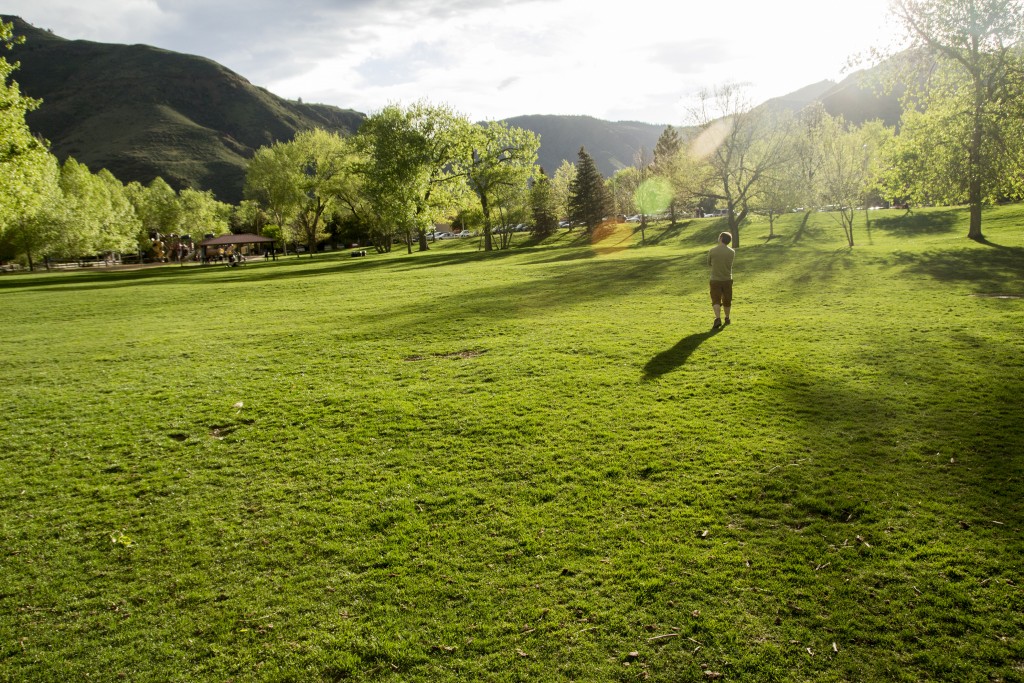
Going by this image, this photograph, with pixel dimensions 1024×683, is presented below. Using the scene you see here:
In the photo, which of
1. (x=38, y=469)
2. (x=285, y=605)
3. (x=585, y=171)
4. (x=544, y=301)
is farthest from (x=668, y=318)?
(x=585, y=171)

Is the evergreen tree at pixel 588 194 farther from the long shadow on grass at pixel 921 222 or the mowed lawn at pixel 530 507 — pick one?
the mowed lawn at pixel 530 507

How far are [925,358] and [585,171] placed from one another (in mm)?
74376

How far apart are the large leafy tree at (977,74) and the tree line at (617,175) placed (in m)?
0.07

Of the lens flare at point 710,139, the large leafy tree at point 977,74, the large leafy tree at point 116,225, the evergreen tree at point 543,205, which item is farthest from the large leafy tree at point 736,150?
the large leafy tree at point 116,225

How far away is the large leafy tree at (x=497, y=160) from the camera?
61.5 m

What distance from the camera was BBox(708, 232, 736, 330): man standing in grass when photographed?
14.8 m

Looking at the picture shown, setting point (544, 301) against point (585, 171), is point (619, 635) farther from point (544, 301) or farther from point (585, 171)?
point (585, 171)

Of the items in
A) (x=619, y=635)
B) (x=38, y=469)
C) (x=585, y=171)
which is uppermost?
(x=585, y=171)

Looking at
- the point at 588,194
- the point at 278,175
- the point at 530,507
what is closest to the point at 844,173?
the point at 588,194

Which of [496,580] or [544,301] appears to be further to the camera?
[544,301]

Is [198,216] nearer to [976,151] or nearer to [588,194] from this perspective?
[588,194]

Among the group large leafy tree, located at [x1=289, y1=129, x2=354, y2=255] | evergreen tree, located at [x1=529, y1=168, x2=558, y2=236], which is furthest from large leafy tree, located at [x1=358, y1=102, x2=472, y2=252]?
evergreen tree, located at [x1=529, y1=168, x2=558, y2=236]

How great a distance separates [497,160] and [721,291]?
5179 cm

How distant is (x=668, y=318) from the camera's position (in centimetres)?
1756
